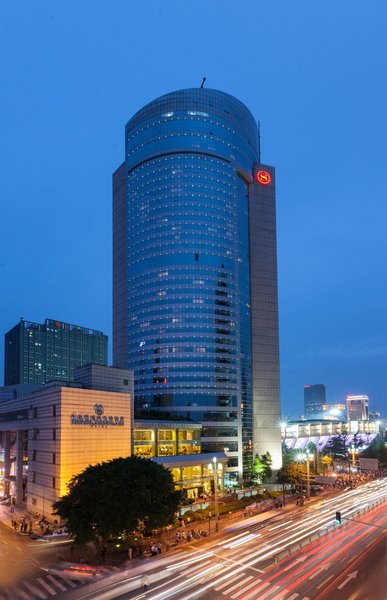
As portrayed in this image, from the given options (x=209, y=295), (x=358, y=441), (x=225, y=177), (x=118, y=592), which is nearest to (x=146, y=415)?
(x=209, y=295)

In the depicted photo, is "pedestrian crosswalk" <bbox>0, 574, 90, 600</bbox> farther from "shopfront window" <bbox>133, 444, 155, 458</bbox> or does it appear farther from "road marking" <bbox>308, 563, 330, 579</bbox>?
"shopfront window" <bbox>133, 444, 155, 458</bbox>

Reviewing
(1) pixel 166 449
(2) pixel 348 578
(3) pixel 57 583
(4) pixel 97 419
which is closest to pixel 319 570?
(2) pixel 348 578

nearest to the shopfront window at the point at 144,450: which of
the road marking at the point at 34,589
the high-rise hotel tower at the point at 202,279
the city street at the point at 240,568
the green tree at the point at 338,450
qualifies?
the high-rise hotel tower at the point at 202,279

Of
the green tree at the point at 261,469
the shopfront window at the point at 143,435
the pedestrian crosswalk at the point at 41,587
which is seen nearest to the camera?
the pedestrian crosswalk at the point at 41,587

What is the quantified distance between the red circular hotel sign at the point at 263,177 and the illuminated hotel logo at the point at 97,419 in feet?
332

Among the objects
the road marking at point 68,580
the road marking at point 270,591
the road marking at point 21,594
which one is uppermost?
the road marking at point 270,591

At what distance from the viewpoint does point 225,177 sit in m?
140

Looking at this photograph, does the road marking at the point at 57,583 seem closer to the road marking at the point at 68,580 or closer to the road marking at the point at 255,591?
the road marking at the point at 68,580

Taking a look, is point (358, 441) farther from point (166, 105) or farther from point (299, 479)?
point (166, 105)

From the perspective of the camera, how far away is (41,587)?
131 ft

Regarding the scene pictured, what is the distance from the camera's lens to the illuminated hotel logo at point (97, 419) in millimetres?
68787

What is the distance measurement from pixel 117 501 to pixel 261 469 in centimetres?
8638

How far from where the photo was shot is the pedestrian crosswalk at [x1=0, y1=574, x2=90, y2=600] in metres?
37.9

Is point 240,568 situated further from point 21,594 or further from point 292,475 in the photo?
point 292,475
